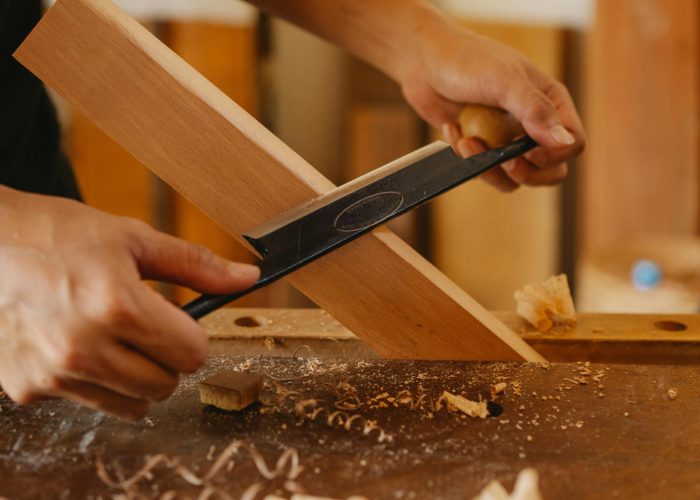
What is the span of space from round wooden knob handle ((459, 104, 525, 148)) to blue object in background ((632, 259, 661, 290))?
125 cm

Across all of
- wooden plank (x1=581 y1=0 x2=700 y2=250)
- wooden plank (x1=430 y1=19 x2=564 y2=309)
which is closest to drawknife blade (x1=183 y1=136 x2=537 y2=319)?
wooden plank (x1=581 y1=0 x2=700 y2=250)

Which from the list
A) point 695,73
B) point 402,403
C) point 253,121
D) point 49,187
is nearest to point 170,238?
point 253,121

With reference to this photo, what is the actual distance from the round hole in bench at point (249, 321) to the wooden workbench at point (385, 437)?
0.17 meters

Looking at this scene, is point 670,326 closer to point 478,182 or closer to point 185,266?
point 185,266

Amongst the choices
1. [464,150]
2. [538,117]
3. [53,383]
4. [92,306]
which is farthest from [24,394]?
[538,117]

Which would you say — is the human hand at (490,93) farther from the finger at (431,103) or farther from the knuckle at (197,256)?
the knuckle at (197,256)

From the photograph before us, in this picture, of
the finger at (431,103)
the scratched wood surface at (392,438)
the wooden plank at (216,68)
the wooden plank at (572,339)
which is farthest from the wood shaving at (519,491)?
the wooden plank at (216,68)

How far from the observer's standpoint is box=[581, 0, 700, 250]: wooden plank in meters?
2.94

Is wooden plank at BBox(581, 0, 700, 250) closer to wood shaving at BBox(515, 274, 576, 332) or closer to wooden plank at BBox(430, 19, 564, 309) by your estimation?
wooden plank at BBox(430, 19, 564, 309)

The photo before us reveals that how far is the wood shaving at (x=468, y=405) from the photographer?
2.98ft

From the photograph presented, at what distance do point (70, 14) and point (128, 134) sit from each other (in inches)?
6.3

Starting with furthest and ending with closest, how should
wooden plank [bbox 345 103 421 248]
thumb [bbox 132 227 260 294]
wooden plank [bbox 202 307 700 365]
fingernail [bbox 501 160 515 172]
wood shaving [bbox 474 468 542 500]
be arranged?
wooden plank [bbox 345 103 421 248] → fingernail [bbox 501 160 515 172] → wooden plank [bbox 202 307 700 365] → thumb [bbox 132 227 260 294] → wood shaving [bbox 474 468 542 500]

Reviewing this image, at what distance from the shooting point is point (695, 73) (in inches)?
115

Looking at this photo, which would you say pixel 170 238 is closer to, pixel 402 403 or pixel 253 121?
pixel 253 121
